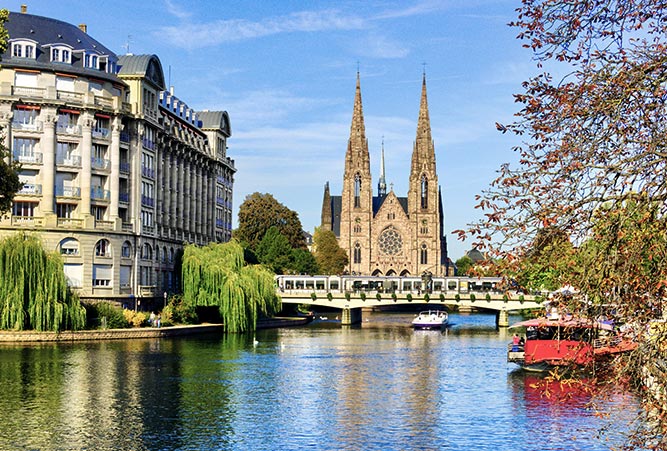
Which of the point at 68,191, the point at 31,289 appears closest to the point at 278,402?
the point at 31,289

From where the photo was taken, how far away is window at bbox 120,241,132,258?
81.1 meters

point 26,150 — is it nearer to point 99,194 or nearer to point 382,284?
point 99,194

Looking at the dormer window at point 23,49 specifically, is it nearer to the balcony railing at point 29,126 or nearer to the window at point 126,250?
the balcony railing at point 29,126

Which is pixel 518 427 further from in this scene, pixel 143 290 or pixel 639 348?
pixel 143 290

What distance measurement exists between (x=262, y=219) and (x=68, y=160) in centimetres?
5322

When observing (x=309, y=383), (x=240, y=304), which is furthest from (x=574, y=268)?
(x=240, y=304)

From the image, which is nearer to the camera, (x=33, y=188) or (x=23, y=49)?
(x=33, y=188)

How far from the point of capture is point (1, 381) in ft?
144

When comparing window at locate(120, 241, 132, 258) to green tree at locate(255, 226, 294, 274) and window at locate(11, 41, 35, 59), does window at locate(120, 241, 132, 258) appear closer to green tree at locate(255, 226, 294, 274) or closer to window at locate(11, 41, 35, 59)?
window at locate(11, 41, 35, 59)

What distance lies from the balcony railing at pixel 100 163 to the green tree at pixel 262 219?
159 ft

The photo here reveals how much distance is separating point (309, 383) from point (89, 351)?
58.5 feet

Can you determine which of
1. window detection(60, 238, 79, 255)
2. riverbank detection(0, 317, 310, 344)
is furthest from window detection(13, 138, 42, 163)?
riverbank detection(0, 317, 310, 344)

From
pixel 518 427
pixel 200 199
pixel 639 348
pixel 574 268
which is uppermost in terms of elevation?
pixel 200 199

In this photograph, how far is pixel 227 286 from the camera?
3135 inches
